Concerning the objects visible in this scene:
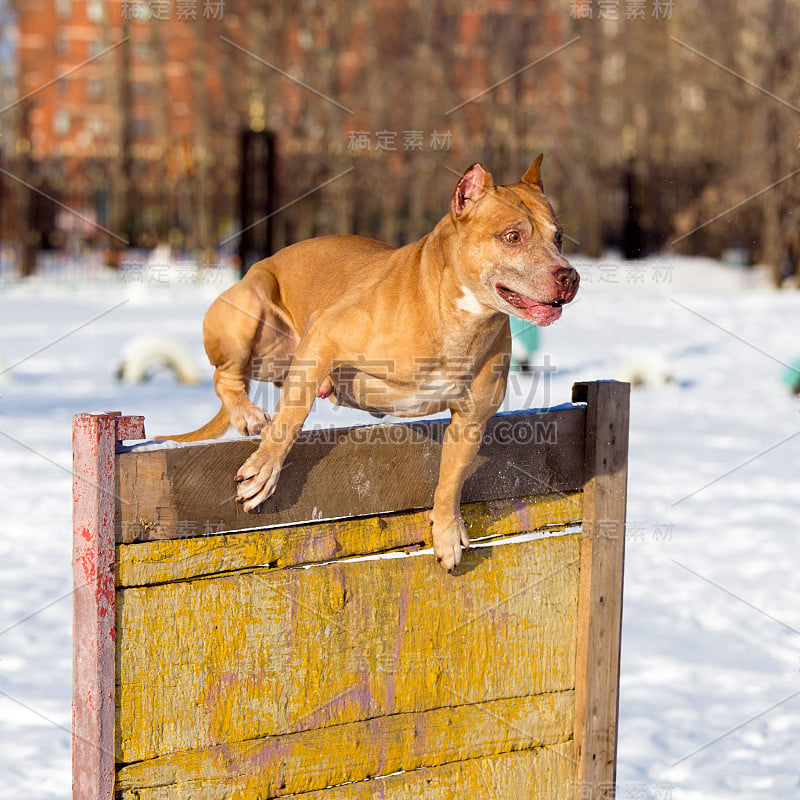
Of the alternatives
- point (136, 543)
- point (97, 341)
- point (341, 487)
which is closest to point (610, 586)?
point (341, 487)

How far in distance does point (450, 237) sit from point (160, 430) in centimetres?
480

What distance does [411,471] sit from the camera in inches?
123

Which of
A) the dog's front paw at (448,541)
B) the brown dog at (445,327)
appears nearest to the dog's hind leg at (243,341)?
the brown dog at (445,327)

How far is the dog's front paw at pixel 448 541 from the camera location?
3.06m

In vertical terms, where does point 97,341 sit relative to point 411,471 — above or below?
below

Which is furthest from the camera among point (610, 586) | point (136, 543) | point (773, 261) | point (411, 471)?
point (773, 261)

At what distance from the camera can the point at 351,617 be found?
293 cm

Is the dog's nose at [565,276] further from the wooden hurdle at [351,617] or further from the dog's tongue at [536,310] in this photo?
the wooden hurdle at [351,617]

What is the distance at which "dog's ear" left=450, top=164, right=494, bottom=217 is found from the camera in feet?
9.79

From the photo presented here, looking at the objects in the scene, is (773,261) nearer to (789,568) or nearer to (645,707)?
(789,568)

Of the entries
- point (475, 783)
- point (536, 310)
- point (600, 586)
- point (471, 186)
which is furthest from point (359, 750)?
point (471, 186)

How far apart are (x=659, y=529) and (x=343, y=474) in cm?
417

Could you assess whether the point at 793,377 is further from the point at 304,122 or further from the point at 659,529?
the point at 304,122

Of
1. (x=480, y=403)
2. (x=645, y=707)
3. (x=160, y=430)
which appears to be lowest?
(x=645, y=707)
